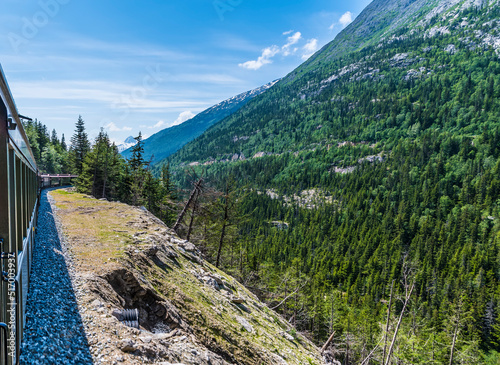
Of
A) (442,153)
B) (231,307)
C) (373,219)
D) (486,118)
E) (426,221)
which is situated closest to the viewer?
(231,307)

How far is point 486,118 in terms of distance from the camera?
187125 mm

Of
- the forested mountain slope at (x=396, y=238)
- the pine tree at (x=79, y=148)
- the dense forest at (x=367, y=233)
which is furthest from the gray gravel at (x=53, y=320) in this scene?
the pine tree at (x=79, y=148)

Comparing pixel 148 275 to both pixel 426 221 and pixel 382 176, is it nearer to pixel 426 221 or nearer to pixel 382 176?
pixel 426 221

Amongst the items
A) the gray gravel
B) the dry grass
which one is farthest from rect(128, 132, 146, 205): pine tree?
the gray gravel

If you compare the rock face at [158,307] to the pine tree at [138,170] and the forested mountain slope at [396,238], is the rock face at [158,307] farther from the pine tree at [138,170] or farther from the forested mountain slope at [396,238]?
the pine tree at [138,170]

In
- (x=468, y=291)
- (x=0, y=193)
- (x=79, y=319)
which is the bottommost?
(x=468, y=291)

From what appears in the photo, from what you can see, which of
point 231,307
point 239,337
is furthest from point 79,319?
point 231,307

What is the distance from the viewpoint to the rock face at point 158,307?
725 centimetres

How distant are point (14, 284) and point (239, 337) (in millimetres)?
9075

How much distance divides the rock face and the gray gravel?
25cm

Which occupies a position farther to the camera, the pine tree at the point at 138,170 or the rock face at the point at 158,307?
the pine tree at the point at 138,170

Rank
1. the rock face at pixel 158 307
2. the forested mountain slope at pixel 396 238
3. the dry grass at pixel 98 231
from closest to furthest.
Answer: the rock face at pixel 158 307
the dry grass at pixel 98 231
the forested mountain slope at pixel 396 238

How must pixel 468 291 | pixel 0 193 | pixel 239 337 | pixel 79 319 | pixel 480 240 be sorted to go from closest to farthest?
pixel 0 193, pixel 79 319, pixel 239 337, pixel 468 291, pixel 480 240

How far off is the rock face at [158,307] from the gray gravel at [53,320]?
0.25 m
